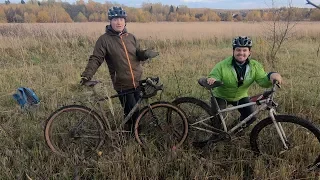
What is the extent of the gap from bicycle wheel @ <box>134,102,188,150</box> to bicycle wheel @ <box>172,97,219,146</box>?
13 cm

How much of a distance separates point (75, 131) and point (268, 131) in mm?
2151

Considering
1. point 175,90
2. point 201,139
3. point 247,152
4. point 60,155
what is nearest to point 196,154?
point 201,139

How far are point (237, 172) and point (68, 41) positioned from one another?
885 centimetres

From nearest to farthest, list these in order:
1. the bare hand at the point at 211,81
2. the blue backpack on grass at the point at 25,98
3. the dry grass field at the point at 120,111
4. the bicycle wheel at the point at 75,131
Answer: the dry grass field at the point at 120,111 < the bare hand at the point at 211,81 < the bicycle wheel at the point at 75,131 < the blue backpack on grass at the point at 25,98

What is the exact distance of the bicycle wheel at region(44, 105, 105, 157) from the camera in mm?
3496

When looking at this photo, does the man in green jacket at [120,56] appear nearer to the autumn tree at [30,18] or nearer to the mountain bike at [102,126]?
the mountain bike at [102,126]

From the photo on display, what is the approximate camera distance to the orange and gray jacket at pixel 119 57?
3.69 meters

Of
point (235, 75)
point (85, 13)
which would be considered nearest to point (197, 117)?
point (235, 75)

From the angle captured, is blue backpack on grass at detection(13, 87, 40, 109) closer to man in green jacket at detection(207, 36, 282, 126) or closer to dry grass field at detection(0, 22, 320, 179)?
dry grass field at detection(0, 22, 320, 179)

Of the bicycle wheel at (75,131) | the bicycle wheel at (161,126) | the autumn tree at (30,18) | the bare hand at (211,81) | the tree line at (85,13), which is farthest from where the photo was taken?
the autumn tree at (30,18)

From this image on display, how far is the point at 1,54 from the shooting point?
929 centimetres

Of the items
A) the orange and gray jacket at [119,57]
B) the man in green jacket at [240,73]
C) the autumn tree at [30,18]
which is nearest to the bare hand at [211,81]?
the man in green jacket at [240,73]

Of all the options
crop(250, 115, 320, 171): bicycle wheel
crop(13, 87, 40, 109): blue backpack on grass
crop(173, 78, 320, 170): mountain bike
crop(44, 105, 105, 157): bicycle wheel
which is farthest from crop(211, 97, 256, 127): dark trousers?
crop(13, 87, 40, 109): blue backpack on grass

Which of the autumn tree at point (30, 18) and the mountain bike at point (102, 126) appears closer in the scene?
the mountain bike at point (102, 126)
